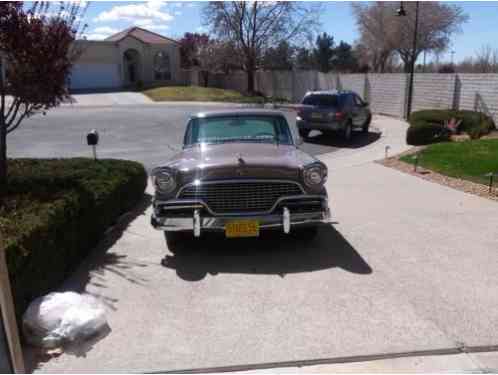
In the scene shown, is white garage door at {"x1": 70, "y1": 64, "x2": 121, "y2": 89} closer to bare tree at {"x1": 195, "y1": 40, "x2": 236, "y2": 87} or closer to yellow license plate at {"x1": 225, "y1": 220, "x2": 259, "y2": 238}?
bare tree at {"x1": 195, "y1": 40, "x2": 236, "y2": 87}

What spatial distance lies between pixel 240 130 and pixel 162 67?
47.4m

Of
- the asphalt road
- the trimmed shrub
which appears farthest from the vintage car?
the trimmed shrub

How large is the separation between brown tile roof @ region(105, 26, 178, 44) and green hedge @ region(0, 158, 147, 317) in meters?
44.2

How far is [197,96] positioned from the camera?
38.3 meters

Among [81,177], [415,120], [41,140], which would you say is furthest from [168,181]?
[41,140]

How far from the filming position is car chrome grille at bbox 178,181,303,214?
5.07 m

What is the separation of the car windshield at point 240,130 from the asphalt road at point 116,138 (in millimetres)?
3901

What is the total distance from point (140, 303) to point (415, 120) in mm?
12987

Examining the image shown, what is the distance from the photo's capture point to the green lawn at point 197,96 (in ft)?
119

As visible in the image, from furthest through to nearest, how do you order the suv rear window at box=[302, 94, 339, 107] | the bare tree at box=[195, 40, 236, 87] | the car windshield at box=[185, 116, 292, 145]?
the bare tree at box=[195, 40, 236, 87] → the suv rear window at box=[302, 94, 339, 107] → the car windshield at box=[185, 116, 292, 145]

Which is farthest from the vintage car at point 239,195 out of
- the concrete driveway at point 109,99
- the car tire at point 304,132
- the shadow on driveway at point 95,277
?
the concrete driveway at point 109,99

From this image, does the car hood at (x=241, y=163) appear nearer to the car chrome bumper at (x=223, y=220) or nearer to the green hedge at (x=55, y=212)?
the car chrome bumper at (x=223, y=220)

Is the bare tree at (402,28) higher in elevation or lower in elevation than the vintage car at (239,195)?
higher

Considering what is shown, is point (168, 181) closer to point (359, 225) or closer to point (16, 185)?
point (16, 185)
